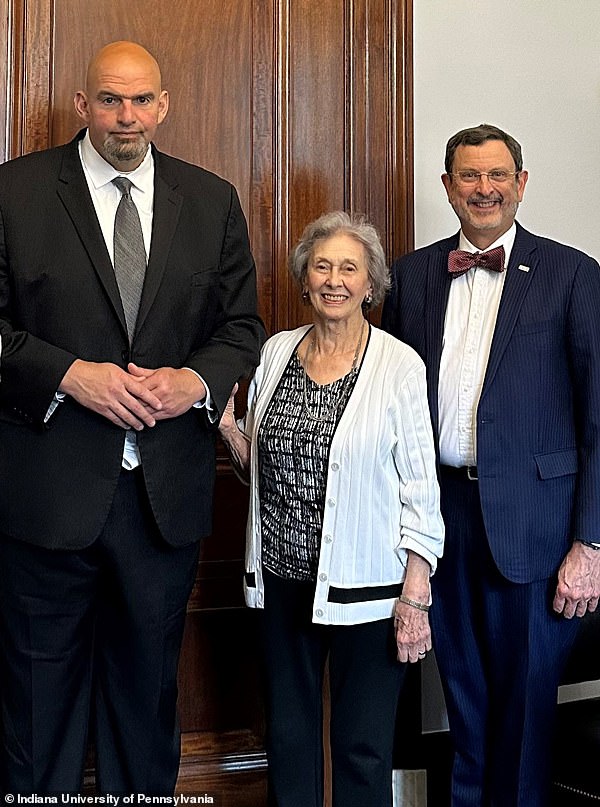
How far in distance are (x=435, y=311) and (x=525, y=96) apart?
110 centimetres

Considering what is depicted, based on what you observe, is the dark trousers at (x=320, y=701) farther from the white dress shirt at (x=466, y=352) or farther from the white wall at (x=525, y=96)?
the white wall at (x=525, y=96)

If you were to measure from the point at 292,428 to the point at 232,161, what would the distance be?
98cm

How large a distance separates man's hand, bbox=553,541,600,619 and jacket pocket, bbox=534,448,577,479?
163 mm

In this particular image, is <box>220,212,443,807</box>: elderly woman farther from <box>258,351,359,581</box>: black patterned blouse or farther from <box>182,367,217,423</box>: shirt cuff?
<box>182,367,217,423</box>: shirt cuff

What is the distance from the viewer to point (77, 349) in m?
2.13

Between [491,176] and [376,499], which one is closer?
[376,499]

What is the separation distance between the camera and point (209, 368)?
2205mm

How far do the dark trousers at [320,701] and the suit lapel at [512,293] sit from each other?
0.63 metres

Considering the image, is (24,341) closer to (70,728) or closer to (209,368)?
(209,368)

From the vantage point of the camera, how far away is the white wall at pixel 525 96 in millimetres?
3068

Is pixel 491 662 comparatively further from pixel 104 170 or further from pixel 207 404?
pixel 104 170

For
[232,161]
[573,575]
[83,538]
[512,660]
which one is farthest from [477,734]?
[232,161]
